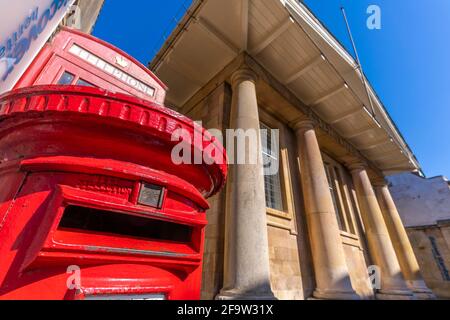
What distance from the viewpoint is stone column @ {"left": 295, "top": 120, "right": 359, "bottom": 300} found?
4.71 metres

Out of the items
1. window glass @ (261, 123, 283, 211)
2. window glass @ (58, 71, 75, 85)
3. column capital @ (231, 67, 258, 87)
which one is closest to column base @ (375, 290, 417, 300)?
window glass @ (261, 123, 283, 211)

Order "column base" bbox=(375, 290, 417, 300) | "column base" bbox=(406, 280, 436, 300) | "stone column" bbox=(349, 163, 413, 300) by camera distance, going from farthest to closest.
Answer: "column base" bbox=(406, 280, 436, 300), "stone column" bbox=(349, 163, 413, 300), "column base" bbox=(375, 290, 417, 300)

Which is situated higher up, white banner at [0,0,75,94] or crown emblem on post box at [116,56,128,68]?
crown emblem on post box at [116,56,128,68]

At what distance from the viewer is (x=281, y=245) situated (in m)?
4.93

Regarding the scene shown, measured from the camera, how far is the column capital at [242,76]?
5.21 meters

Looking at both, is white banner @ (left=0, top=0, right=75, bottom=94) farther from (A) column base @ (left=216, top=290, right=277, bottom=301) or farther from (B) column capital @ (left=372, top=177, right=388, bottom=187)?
(B) column capital @ (left=372, top=177, right=388, bottom=187)

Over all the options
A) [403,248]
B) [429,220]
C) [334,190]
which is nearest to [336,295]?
[334,190]

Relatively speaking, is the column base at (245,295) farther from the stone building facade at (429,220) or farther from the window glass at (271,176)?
the stone building facade at (429,220)

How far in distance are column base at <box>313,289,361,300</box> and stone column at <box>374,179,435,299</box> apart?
548 centimetres

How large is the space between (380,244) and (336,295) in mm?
5066

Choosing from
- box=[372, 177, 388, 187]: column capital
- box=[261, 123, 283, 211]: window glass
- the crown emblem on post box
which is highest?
box=[372, 177, 388, 187]: column capital

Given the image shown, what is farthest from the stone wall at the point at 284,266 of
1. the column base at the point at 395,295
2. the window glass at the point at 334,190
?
the column base at the point at 395,295

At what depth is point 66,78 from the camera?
1.44m
